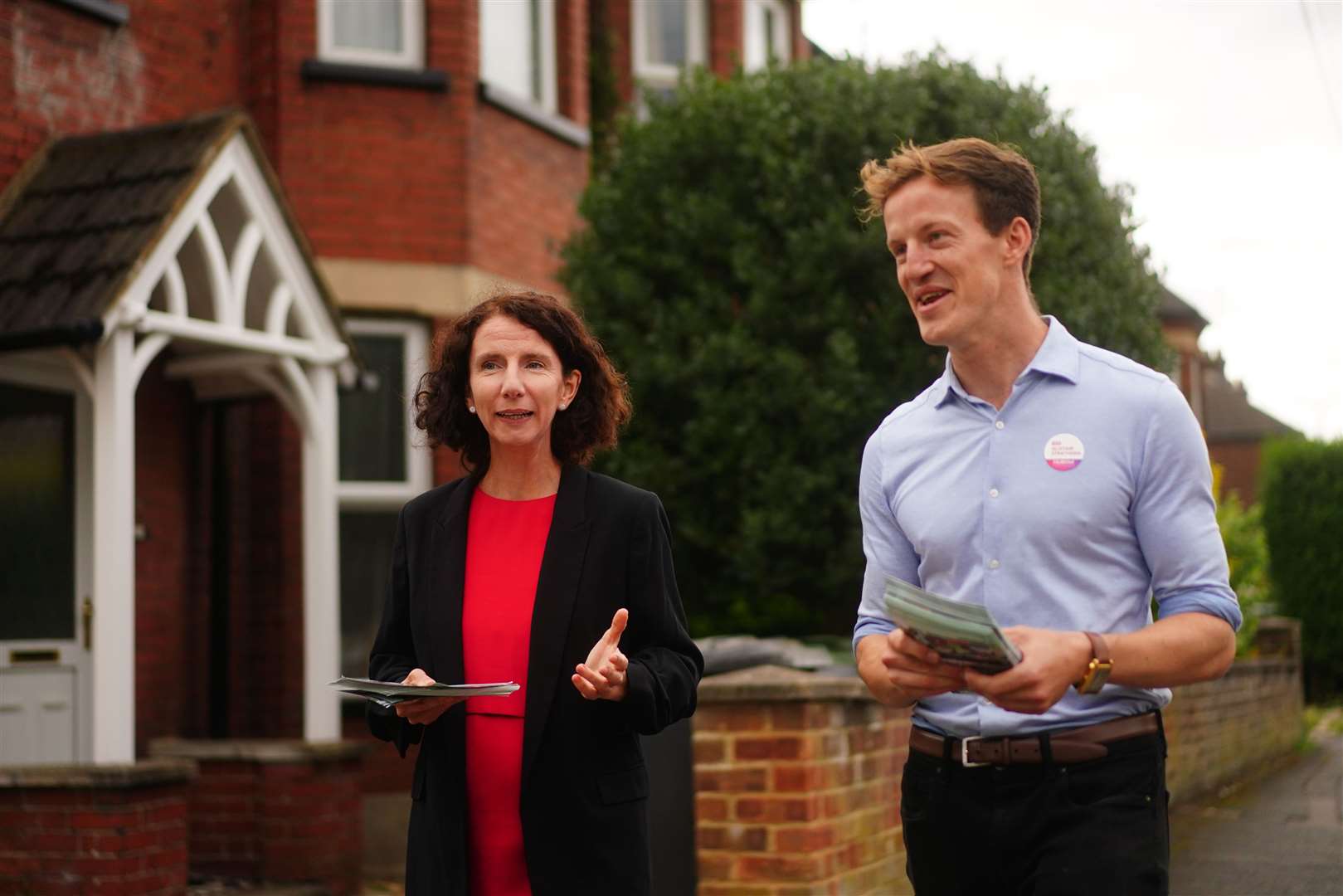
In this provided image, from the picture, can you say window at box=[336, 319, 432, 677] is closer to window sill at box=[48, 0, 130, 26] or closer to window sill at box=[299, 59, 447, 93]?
window sill at box=[299, 59, 447, 93]

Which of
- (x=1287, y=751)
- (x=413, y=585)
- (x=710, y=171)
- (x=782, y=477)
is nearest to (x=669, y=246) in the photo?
(x=710, y=171)

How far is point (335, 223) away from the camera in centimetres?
1095

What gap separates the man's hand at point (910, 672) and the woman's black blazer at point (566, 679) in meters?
0.45

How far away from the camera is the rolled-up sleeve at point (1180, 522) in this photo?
9.87ft

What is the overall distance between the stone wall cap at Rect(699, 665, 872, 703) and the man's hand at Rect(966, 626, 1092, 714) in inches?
139

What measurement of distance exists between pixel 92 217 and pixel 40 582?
1941 millimetres

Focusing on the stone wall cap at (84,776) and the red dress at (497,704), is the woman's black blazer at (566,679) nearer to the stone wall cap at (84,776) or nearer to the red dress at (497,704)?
the red dress at (497,704)

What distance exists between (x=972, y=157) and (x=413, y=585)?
141 cm

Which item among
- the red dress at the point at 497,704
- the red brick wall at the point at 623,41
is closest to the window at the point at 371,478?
the red brick wall at the point at 623,41

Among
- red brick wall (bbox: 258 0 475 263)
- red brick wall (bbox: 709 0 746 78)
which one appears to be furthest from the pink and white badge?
red brick wall (bbox: 709 0 746 78)

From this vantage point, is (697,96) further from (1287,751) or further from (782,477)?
(1287,751)

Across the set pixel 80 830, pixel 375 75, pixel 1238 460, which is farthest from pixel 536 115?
pixel 1238 460

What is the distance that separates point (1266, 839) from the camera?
960 cm

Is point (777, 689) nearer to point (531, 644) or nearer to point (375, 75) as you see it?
point (531, 644)
